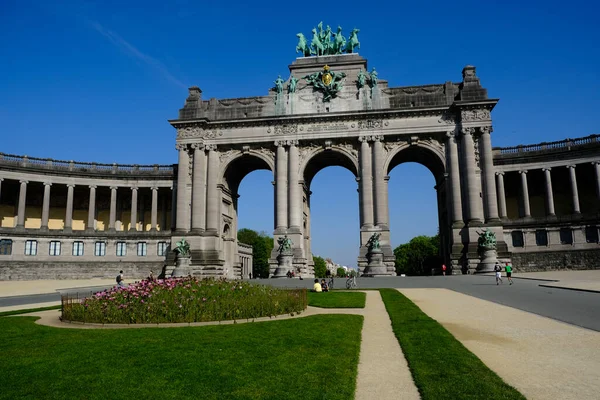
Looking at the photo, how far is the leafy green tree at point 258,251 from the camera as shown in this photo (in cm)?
12427

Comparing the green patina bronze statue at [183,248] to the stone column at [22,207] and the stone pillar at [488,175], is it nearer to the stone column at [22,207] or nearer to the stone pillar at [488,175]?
the stone column at [22,207]

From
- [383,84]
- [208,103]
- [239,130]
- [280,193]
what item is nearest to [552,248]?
[383,84]

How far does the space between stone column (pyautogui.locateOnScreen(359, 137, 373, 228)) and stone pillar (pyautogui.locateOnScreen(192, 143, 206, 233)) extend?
68.5ft

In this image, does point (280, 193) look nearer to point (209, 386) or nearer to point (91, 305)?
point (91, 305)

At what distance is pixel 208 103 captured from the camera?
6106cm

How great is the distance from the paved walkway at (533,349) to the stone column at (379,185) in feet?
119

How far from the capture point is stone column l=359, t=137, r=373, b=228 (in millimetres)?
54219

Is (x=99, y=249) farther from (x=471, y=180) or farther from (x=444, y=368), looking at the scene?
(x=444, y=368)

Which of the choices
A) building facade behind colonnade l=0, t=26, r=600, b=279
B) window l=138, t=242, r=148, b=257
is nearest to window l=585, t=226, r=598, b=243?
building facade behind colonnade l=0, t=26, r=600, b=279

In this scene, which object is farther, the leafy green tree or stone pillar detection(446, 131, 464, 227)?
→ the leafy green tree

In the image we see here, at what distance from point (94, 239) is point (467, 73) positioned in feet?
188

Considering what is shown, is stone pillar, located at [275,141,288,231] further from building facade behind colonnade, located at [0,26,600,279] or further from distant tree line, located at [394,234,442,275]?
distant tree line, located at [394,234,442,275]

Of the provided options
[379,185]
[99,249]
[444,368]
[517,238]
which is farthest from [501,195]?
[99,249]

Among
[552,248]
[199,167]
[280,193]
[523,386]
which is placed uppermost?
[199,167]
